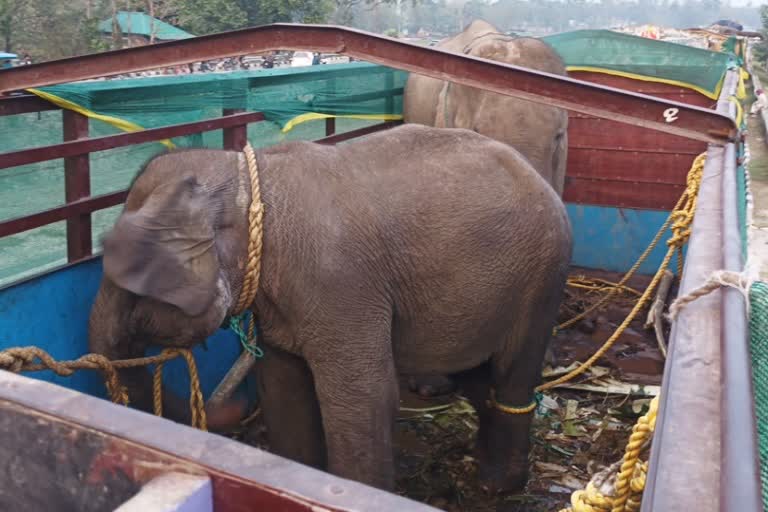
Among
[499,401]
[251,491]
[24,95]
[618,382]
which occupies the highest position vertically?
[24,95]

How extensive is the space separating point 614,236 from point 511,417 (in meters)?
4.40

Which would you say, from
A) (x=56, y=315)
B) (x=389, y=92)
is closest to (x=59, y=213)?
(x=56, y=315)

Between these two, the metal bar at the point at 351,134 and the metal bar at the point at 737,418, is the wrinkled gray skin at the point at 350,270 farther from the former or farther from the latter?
the metal bar at the point at 737,418

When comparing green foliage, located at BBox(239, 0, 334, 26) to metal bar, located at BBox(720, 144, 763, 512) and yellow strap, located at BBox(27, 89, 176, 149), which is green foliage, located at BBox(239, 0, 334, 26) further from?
metal bar, located at BBox(720, 144, 763, 512)

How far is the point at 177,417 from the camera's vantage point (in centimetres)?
404

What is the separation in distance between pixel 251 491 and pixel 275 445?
3.11 meters

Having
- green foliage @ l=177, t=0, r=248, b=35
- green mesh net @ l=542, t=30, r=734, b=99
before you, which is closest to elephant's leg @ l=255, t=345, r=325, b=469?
green mesh net @ l=542, t=30, r=734, b=99

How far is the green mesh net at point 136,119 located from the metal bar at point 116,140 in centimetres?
10

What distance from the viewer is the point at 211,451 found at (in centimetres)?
122

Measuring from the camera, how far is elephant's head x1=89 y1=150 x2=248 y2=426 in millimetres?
3141

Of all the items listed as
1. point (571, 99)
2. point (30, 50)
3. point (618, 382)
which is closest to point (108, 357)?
point (571, 99)

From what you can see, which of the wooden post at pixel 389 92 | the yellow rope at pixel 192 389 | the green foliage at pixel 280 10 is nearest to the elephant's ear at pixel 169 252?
the yellow rope at pixel 192 389

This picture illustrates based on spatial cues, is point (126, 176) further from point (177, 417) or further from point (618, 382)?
point (618, 382)

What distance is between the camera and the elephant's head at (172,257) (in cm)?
314
